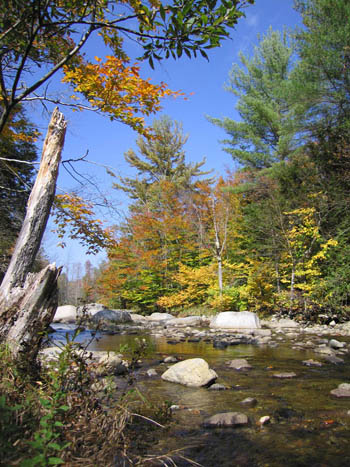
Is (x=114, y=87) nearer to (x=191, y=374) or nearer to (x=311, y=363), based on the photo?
(x=191, y=374)

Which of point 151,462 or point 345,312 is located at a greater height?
point 345,312

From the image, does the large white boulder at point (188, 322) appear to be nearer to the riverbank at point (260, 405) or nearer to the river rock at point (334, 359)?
the riverbank at point (260, 405)

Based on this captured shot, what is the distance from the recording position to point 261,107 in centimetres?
1745

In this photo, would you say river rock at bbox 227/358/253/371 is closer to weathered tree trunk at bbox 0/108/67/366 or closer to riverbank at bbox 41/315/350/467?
riverbank at bbox 41/315/350/467

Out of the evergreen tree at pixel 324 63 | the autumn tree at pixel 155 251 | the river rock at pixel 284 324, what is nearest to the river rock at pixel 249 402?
the river rock at pixel 284 324

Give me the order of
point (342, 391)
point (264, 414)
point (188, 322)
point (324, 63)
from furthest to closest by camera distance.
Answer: point (188, 322) < point (324, 63) < point (342, 391) < point (264, 414)

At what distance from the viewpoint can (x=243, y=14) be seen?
2.08m

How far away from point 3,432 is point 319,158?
15714 millimetres

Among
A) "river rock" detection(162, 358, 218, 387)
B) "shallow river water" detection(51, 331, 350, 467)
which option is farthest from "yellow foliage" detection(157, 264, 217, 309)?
"river rock" detection(162, 358, 218, 387)

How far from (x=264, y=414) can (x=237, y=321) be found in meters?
9.35

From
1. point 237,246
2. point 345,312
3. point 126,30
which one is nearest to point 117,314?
point 237,246

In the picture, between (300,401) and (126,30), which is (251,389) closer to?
(300,401)

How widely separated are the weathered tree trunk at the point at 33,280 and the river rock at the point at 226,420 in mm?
1903

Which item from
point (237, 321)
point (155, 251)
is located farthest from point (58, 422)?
point (155, 251)
